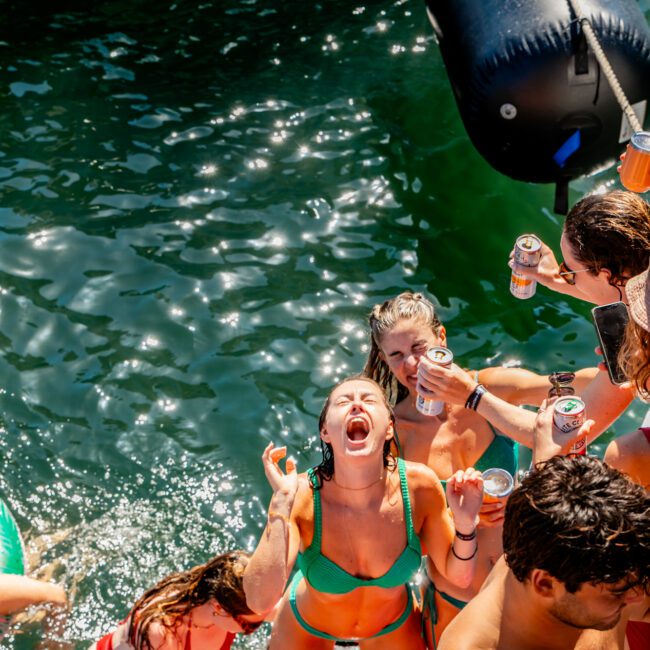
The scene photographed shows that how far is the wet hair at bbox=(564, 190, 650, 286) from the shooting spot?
4.23 metres

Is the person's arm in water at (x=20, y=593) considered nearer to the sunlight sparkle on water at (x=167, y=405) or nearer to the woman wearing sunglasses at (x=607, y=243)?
the sunlight sparkle on water at (x=167, y=405)

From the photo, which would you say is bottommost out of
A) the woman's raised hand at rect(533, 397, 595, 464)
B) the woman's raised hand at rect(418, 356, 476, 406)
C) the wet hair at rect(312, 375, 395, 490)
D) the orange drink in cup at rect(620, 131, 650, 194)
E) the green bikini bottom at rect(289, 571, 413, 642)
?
the green bikini bottom at rect(289, 571, 413, 642)

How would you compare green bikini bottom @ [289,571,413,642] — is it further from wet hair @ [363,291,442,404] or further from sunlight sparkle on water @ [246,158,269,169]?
sunlight sparkle on water @ [246,158,269,169]

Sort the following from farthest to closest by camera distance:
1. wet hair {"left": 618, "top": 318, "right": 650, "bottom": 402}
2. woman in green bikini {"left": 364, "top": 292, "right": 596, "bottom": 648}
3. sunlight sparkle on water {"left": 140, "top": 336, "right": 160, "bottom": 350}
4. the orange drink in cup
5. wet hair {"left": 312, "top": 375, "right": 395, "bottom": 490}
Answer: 1. sunlight sparkle on water {"left": 140, "top": 336, "right": 160, "bottom": 350}
2. woman in green bikini {"left": 364, "top": 292, "right": 596, "bottom": 648}
3. the orange drink in cup
4. wet hair {"left": 312, "top": 375, "right": 395, "bottom": 490}
5. wet hair {"left": 618, "top": 318, "right": 650, "bottom": 402}

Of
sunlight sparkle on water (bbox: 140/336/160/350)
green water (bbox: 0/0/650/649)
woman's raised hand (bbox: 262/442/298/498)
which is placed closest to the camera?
woman's raised hand (bbox: 262/442/298/498)

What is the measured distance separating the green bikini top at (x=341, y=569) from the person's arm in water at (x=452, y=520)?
3.4 inches

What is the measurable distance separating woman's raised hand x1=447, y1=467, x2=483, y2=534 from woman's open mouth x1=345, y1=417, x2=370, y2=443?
469mm

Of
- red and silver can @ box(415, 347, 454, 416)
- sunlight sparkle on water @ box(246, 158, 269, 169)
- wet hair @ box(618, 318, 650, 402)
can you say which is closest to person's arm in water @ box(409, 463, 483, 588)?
red and silver can @ box(415, 347, 454, 416)

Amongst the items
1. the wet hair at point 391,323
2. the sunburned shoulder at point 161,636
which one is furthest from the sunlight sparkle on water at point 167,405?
the sunburned shoulder at point 161,636

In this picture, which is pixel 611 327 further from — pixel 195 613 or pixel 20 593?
pixel 20 593

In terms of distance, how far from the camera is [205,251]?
7613mm

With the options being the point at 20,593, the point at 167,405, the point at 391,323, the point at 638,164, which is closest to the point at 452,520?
the point at 391,323

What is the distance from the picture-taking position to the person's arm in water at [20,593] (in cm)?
468

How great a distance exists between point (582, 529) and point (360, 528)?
1.53 meters
